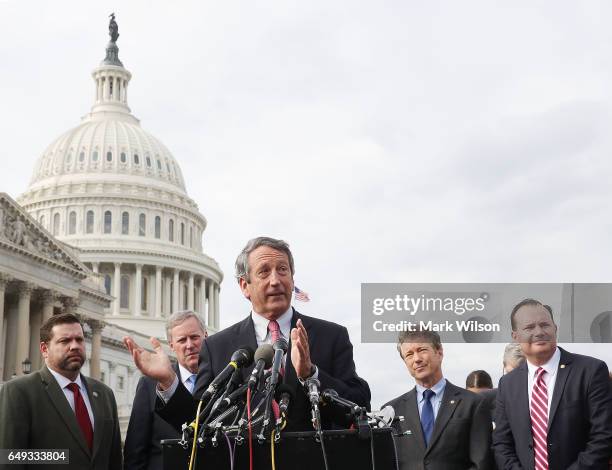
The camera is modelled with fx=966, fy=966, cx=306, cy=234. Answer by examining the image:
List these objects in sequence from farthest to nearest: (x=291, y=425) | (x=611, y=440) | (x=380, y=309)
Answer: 1. (x=380, y=309)
2. (x=611, y=440)
3. (x=291, y=425)

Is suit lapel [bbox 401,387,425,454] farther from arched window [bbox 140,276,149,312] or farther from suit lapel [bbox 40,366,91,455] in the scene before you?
arched window [bbox 140,276,149,312]

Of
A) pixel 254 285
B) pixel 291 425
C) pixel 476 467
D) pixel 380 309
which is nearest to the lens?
pixel 291 425

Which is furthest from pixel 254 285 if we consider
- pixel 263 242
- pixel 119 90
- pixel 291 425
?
pixel 119 90

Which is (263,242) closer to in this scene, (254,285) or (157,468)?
(254,285)

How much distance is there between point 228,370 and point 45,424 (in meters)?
2.88

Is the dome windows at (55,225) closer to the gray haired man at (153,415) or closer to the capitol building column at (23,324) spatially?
the capitol building column at (23,324)

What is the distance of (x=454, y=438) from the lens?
25.9 ft

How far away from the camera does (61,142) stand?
363 feet

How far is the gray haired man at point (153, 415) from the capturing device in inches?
318

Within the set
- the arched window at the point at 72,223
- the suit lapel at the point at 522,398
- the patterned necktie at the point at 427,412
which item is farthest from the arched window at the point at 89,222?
the suit lapel at the point at 522,398

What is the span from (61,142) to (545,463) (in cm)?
10816

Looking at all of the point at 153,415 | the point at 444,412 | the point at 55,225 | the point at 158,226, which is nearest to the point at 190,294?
the point at 158,226

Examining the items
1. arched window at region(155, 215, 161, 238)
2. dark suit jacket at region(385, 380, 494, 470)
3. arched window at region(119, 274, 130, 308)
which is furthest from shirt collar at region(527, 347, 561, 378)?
arched window at region(155, 215, 161, 238)

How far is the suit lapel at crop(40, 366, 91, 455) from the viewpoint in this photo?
7523 millimetres
